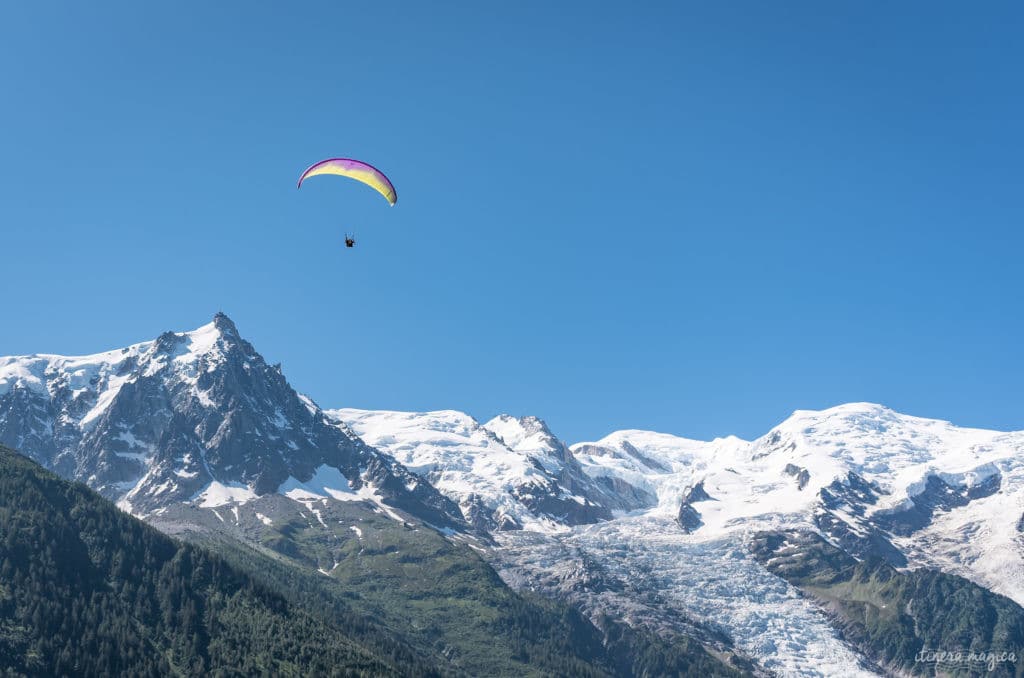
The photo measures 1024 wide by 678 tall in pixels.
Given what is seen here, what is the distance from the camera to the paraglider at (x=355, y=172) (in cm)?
19712

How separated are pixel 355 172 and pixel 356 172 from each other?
19 centimetres

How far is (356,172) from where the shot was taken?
198m

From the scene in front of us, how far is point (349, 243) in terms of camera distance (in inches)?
7815

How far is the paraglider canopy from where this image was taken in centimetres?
19712

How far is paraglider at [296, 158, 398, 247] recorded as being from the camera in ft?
647

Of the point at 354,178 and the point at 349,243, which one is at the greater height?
the point at 354,178

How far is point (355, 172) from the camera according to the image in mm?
197875

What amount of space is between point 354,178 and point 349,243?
12.3m

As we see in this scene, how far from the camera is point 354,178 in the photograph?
199000 millimetres

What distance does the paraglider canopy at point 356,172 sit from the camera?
197125 millimetres
